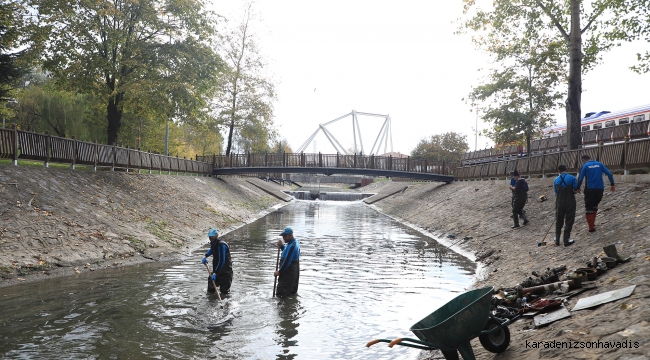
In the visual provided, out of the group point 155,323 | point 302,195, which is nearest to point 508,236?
point 155,323

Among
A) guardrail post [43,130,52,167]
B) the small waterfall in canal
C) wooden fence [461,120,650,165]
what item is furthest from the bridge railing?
guardrail post [43,130,52,167]

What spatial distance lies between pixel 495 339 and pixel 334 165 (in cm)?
4059

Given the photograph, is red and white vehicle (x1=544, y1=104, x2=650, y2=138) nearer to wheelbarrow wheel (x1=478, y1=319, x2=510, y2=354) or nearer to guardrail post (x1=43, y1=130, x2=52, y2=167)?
wheelbarrow wheel (x1=478, y1=319, x2=510, y2=354)

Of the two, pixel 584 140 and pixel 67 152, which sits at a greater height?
pixel 584 140

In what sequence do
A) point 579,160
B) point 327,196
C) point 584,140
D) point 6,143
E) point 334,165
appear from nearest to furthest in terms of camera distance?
1. point 6,143
2. point 579,160
3. point 584,140
4. point 334,165
5. point 327,196

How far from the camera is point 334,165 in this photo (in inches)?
1841

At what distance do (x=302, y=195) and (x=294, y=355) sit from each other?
6771 centimetres

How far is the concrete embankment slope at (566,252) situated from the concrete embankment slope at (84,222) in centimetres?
1095

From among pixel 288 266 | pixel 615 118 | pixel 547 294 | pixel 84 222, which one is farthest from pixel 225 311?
pixel 615 118

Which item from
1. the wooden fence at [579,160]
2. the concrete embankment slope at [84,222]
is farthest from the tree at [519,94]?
the concrete embankment slope at [84,222]

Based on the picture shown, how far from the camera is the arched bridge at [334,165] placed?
4484 cm

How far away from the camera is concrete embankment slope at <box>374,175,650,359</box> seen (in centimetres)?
A: 557

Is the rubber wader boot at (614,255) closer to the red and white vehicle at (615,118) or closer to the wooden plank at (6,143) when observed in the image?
the wooden plank at (6,143)

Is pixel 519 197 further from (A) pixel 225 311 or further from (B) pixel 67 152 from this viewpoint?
(B) pixel 67 152
